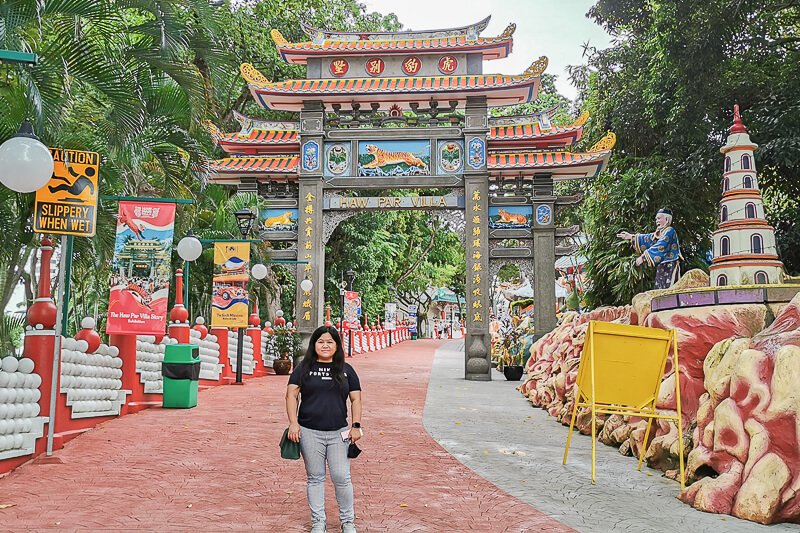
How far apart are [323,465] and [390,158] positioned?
13.7 metres

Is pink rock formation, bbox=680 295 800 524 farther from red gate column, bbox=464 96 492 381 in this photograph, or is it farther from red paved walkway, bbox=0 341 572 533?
red gate column, bbox=464 96 492 381

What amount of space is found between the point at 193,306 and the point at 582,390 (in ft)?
71.0

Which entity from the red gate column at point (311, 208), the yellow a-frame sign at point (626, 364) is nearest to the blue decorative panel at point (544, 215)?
the red gate column at point (311, 208)

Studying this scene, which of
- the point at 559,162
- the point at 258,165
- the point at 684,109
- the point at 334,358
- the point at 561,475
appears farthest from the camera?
the point at 258,165

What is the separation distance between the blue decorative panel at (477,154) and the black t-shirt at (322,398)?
1328 centimetres

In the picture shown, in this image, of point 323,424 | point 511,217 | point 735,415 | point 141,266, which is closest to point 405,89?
point 511,217

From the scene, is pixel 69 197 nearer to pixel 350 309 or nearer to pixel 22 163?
pixel 22 163

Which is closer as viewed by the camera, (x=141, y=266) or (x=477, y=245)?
(x=141, y=266)

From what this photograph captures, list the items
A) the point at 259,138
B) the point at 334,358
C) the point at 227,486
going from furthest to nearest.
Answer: the point at 259,138 → the point at 227,486 → the point at 334,358

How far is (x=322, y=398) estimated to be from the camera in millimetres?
4332

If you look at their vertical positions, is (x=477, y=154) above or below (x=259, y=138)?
below

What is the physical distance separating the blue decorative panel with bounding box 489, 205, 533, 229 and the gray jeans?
526 inches

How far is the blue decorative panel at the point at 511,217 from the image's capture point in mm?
17094

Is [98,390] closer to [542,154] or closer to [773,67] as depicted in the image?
[542,154]
